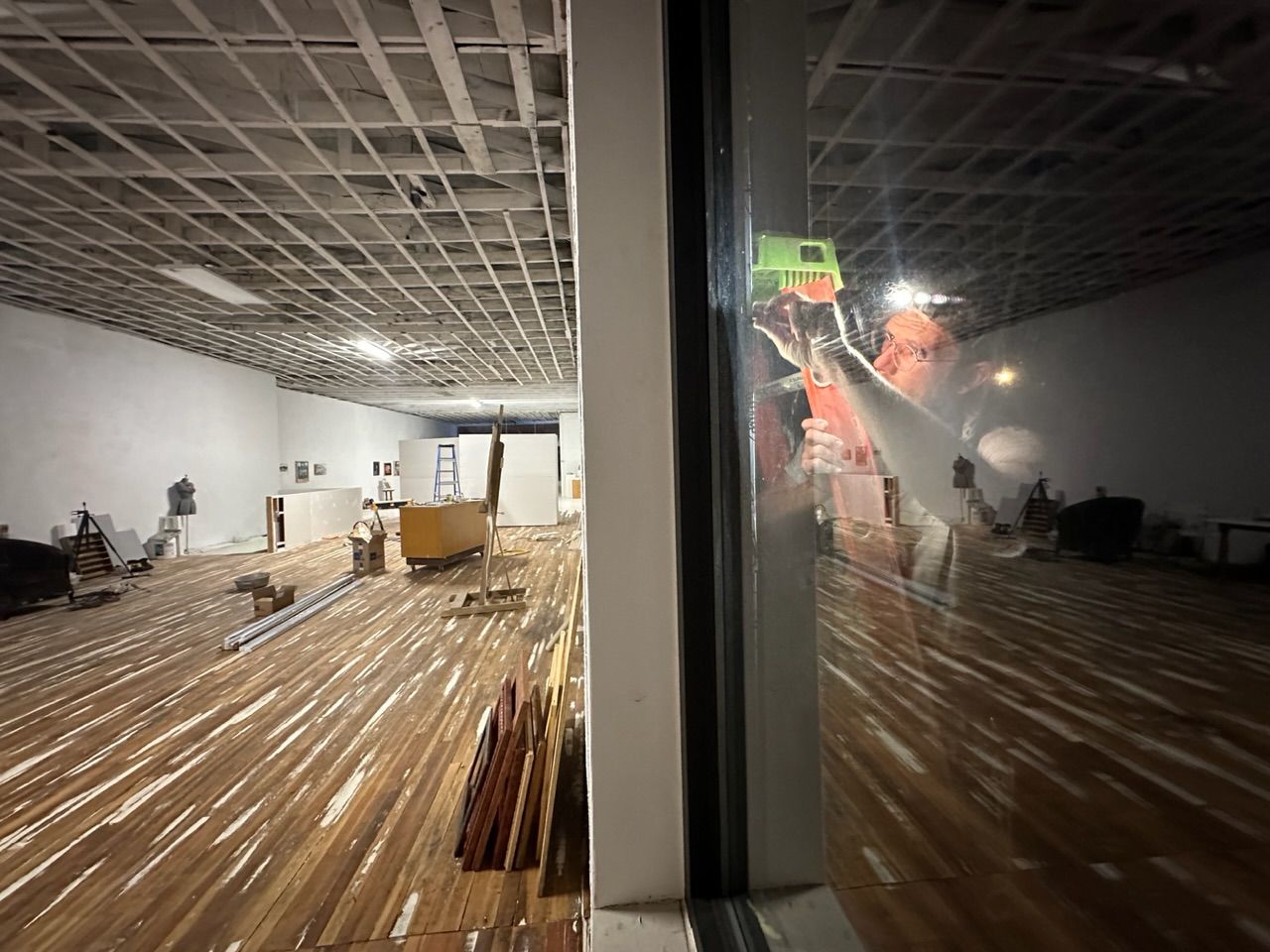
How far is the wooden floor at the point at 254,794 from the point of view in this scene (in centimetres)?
156

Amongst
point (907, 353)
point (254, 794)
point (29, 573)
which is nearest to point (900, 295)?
point (907, 353)

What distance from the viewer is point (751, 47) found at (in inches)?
40.2

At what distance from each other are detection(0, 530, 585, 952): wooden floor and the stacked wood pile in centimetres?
7

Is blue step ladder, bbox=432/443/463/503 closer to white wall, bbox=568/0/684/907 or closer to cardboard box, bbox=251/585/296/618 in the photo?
cardboard box, bbox=251/585/296/618

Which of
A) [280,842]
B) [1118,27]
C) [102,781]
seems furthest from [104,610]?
[1118,27]

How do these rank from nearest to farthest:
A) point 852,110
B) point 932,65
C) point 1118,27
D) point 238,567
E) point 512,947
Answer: point 1118,27, point 932,65, point 852,110, point 512,947, point 238,567

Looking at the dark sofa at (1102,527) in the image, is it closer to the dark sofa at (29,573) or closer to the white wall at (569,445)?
the dark sofa at (29,573)

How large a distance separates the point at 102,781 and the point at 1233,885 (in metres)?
3.49

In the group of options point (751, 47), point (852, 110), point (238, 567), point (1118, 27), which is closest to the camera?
point (1118, 27)

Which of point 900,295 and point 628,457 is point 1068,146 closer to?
point 900,295

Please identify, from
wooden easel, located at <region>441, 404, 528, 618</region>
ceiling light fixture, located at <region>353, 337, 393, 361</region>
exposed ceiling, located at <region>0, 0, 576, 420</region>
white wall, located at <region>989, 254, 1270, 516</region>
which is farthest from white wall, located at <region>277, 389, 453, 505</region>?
white wall, located at <region>989, 254, 1270, 516</region>

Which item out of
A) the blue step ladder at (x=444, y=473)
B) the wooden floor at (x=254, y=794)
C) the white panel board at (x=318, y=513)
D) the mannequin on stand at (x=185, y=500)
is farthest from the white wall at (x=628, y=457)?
the blue step ladder at (x=444, y=473)

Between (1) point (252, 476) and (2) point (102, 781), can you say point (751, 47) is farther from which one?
(1) point (252, 476)

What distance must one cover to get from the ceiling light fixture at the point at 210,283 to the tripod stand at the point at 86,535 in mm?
3413
